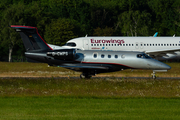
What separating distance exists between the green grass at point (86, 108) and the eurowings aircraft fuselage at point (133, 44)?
24.9 meters

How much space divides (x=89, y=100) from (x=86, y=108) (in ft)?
7.60

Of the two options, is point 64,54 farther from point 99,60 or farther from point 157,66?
point 157,66

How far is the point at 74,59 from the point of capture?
28984 millimetres

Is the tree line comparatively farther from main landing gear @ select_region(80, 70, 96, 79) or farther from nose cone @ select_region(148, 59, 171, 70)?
nose cone @ select_region(148, 59, 171, 70)

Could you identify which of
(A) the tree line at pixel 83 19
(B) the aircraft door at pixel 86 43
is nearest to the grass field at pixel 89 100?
(B) the aircraft door at pixel 86 43

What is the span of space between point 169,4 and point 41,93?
91.2 m

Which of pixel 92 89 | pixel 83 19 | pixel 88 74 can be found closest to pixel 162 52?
pixel 88 74

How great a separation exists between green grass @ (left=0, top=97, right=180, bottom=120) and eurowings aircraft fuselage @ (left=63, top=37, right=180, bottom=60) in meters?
24.9

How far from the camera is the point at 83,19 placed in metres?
97.4

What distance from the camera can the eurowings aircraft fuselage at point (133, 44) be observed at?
42.8m

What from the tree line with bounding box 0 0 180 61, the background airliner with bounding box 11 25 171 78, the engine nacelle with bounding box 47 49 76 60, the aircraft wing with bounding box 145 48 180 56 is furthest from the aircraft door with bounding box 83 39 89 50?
the tree line with bounding box 0 0 180 61

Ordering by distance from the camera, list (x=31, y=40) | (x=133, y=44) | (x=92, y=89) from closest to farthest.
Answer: (x=92, y=89)
(x=31, y=40)
(x=133, y=44)

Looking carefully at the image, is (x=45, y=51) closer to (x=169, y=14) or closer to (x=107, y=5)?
(x=169, y=14)

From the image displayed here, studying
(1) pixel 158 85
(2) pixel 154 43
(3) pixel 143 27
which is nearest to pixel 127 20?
(3) pixel 143 27
